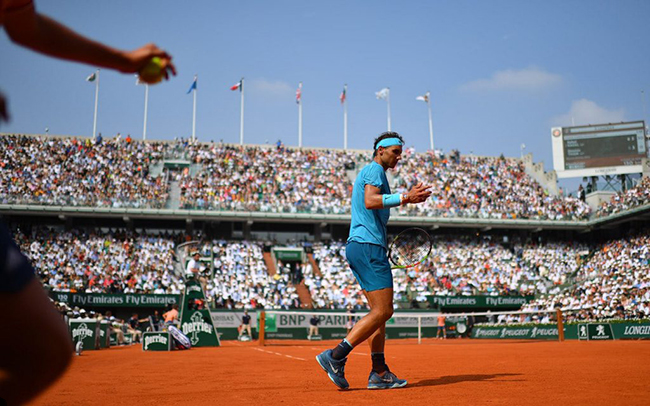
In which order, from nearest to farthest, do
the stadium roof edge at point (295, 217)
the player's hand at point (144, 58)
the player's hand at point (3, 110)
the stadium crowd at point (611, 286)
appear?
the player's hand at point (3, 110) < the player's hand at point (144, 58) < the stadium crowd at point (611, 286) < the stadium roof edge at point (295, 217)

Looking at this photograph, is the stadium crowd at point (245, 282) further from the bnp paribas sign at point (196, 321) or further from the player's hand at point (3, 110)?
the player's hand at point (3, 110)

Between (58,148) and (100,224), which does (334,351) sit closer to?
(100,224)

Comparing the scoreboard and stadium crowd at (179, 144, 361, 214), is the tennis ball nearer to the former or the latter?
stadium crowd at (179, 144, 361, 214)

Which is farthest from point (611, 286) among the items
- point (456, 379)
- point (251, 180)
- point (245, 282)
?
point (456, 379)

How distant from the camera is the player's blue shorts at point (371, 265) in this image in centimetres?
557

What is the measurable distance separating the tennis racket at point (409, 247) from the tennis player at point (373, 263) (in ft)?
4.99

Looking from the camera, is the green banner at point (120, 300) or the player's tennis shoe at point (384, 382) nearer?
the player's tennis shoe at point (384, 382)

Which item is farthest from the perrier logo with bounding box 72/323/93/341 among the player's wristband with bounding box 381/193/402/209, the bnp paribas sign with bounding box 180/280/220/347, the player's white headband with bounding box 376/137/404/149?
the player's wristband with bounding box 381/193/402/209

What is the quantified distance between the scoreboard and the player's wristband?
4225 centimetres

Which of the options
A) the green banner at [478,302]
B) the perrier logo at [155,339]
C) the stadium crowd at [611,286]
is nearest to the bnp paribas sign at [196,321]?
the perrier logo at [155,339]

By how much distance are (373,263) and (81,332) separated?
14.0 m

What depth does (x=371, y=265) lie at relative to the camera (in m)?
5.59

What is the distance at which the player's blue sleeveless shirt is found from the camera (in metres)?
5.75

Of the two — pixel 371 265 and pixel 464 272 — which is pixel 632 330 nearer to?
pixel 464 272
